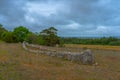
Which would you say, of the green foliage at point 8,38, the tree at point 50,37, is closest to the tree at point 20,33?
the green foliage at point 8,38

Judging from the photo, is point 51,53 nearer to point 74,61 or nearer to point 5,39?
point 74,61

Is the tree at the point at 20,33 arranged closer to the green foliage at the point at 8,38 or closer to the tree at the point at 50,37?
the green foliage at the point at 8,38

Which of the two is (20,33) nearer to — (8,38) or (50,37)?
(8,38)

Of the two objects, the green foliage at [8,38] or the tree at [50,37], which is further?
the green foliage at [8,38]

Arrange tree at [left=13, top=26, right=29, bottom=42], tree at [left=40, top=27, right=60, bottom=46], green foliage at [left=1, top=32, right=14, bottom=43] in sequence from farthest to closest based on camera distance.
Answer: tree at [left=13, top=26, right=29, bottom=42]
green foliage at [left=1, top=32, right=14, bottom=43]
tree at [left=40, top=27, right=60, bottom=46]

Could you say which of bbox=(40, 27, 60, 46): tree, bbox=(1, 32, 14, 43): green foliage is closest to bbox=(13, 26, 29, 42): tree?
bbox=(1, 32, 14, 43): green foliage

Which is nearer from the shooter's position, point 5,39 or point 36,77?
point 36,77

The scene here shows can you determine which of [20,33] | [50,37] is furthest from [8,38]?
[50,37]

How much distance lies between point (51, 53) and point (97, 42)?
214 feet

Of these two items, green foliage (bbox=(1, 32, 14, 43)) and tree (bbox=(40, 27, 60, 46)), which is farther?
green foliage (bbox=(1, 32, 14, 43))

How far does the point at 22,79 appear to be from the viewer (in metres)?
11.7

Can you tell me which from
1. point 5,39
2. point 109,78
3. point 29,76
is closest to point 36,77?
point 29,76

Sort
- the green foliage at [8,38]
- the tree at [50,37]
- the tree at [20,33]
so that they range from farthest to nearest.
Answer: the tree at [20,33], the green foliage at [8,38], the tree at [50,37]

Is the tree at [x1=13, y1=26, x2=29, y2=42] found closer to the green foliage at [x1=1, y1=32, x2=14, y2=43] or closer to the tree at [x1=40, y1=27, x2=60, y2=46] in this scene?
the green foliage at [x1=1, y1=32, x2=14, y2=43]
